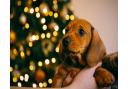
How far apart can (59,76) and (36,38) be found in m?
0.41

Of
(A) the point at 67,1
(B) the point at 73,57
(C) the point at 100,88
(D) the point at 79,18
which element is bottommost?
(C) the point at 100,88

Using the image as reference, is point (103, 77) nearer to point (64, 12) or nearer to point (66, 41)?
point (66, 41)

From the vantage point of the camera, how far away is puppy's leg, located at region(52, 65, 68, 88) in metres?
1.97

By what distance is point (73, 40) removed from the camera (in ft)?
6.48

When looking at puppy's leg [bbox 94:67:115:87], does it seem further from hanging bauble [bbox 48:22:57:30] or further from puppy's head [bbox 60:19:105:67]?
hanging bauble [bbox 48:22:57:30]

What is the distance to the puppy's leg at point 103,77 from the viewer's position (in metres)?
1.90

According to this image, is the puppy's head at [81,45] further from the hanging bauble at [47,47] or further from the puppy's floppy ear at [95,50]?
the hanging bauble at [47,47]

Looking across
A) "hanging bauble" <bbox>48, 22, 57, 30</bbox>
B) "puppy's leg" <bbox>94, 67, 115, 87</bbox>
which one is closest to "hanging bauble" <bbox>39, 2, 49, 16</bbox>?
"hanging bauble" <bbox>48, 22, 57, 30</bbox>

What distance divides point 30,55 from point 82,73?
0.51 meters

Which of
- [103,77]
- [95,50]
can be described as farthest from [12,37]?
[103,77]

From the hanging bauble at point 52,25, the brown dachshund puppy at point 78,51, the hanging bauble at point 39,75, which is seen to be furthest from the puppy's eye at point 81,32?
the hanging bauble at point 39,75

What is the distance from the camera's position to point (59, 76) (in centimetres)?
198
